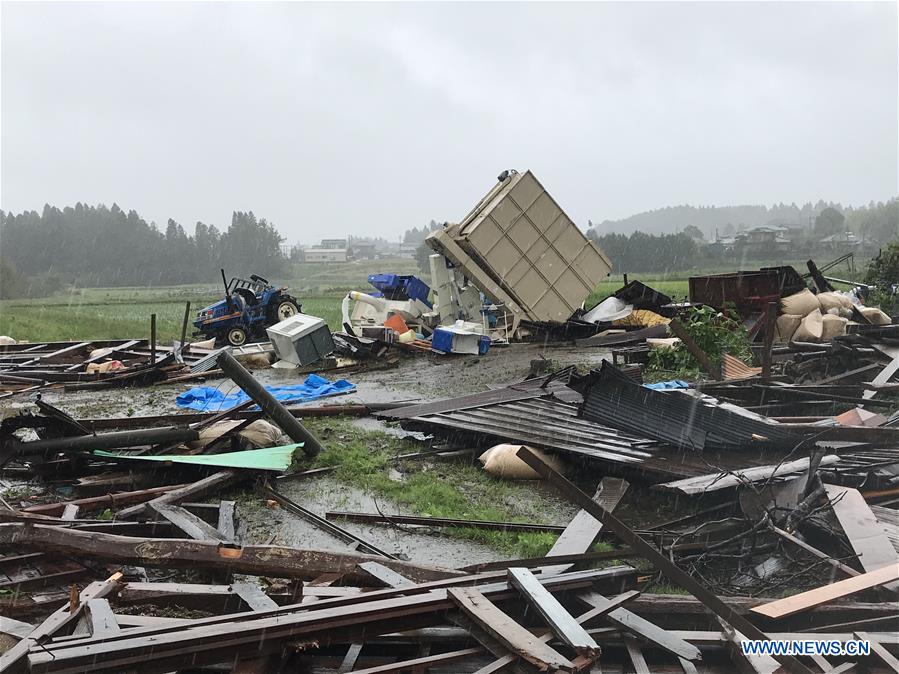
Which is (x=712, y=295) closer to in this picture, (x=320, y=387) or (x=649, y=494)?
(x=320, y=387)

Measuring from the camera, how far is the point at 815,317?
13.1m

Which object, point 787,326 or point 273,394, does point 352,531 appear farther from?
point 787,326

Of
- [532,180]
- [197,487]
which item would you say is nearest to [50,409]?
[197,487]

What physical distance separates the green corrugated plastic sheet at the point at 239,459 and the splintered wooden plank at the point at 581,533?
2.98 meters

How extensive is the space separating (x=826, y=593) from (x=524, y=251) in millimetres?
13429

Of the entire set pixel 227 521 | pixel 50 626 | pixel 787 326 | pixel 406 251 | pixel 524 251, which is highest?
pixel 406 251

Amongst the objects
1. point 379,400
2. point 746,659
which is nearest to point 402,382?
point 379,400

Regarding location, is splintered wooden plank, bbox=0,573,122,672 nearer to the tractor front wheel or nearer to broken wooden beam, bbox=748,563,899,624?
broken wooden beam, bbox=748,563,899,624

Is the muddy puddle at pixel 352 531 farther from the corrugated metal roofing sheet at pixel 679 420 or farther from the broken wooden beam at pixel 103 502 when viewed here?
the corrugated metal roofing sheet at pixel 679 420

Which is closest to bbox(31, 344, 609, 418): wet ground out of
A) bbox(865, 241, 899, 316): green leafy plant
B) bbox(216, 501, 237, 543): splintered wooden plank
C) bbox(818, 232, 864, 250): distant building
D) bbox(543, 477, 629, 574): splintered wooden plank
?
bbox(216, 501, 237, 543): splintered wooden plank

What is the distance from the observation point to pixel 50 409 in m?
6.30

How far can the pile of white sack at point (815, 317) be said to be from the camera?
12.7 metres

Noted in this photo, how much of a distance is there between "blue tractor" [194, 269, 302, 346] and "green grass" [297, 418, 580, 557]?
1013 cm

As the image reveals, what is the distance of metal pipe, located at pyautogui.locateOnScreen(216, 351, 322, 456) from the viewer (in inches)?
245
